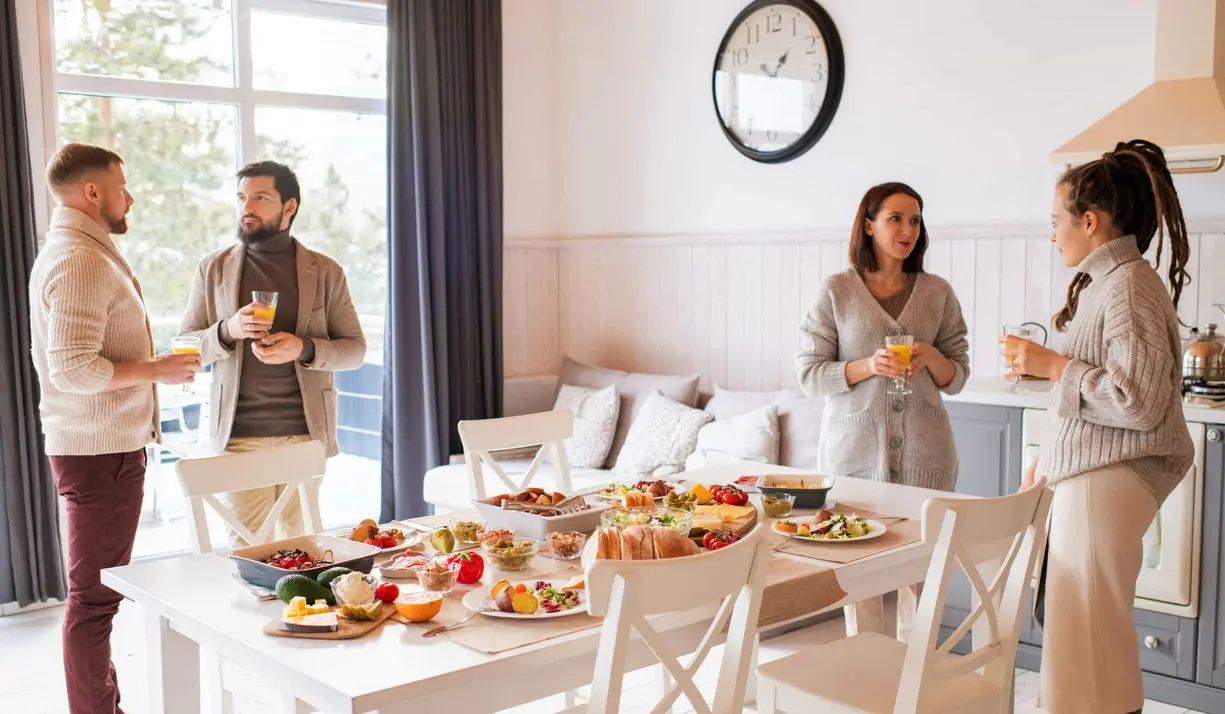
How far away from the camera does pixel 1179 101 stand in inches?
133

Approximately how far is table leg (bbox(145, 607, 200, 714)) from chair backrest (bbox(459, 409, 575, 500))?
104cm

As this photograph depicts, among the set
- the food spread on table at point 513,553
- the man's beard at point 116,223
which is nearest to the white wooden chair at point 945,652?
the food spread on table at point 513,553

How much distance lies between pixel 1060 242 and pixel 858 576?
35.9 inches

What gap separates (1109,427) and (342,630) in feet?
5.33

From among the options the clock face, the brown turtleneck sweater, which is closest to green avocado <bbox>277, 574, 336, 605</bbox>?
the brown turtleneck sweater

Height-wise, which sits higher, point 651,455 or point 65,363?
point 65,363

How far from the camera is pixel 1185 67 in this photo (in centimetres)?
346

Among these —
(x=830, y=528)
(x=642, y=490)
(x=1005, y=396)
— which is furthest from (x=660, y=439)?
(x=830, y=528)

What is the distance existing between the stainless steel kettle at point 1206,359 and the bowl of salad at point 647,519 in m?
1.90

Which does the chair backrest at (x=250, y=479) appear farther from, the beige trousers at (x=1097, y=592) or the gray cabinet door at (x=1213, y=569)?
the gray cabinet door at (x=1213, y=569)

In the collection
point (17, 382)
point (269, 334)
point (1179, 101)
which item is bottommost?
point (17, 382)

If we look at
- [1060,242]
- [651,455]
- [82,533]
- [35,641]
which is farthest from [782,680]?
[35,641]

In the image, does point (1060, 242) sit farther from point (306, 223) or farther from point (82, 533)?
point (306, 223)

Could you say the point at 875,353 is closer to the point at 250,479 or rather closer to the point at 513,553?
the point at 513,553
